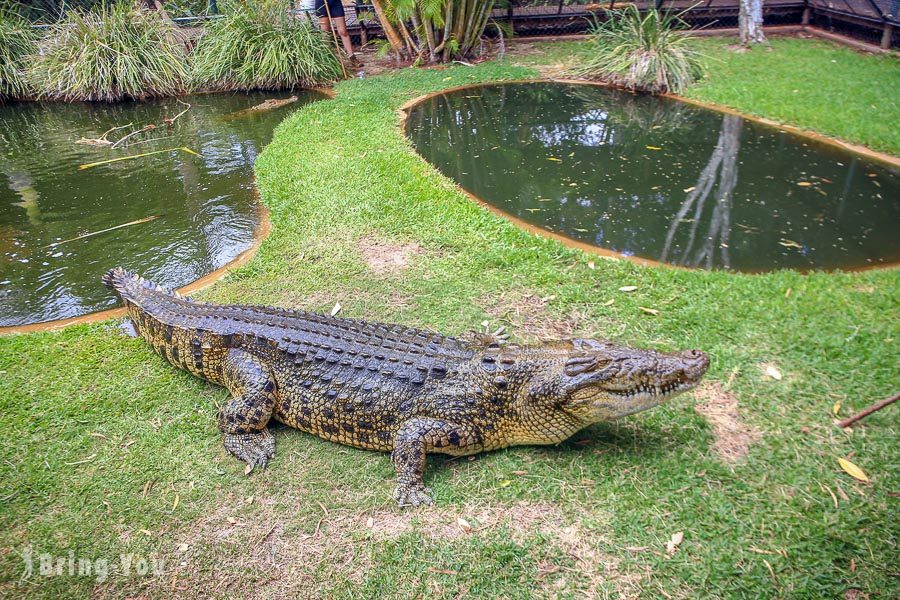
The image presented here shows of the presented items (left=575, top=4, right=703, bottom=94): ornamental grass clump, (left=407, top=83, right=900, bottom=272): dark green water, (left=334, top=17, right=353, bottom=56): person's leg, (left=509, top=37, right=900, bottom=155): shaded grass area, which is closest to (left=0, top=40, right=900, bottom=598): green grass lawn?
(left=407, top=83, right=900, bottom=272): dark green water

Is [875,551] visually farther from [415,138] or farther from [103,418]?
[415,138]

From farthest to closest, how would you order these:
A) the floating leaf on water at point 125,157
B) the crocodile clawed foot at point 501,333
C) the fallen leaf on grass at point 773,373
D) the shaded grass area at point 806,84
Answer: the floating leaf on water at point 125,157 < the shaded grass area at point 806,84 < the crocodile clawed foot at point 501,333 < the fallen leaf on grass at point 773,373

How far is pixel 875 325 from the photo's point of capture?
12.7ft

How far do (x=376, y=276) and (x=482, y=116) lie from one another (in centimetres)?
499

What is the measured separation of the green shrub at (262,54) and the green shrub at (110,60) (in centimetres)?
60

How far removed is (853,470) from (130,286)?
4.42 meters

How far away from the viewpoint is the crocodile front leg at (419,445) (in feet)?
9.73

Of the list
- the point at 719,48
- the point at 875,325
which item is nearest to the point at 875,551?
the point at 875,325

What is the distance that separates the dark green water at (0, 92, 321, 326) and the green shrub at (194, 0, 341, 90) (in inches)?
24.2

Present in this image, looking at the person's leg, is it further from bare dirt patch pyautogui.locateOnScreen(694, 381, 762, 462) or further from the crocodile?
bare dirt patch pyautogui.locateOnScreen(694, 381, 762, 462)

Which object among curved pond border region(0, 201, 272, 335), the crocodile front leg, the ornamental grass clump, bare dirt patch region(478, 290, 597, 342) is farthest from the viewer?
the ornamental grass clump

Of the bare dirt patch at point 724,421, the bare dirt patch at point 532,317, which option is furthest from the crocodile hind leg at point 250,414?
the bare dirt patch at point 724,421

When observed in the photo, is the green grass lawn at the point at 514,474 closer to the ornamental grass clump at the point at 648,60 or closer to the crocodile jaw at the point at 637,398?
the crocodile jaw at the point at 637,398

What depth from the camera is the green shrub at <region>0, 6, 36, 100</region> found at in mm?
10867
